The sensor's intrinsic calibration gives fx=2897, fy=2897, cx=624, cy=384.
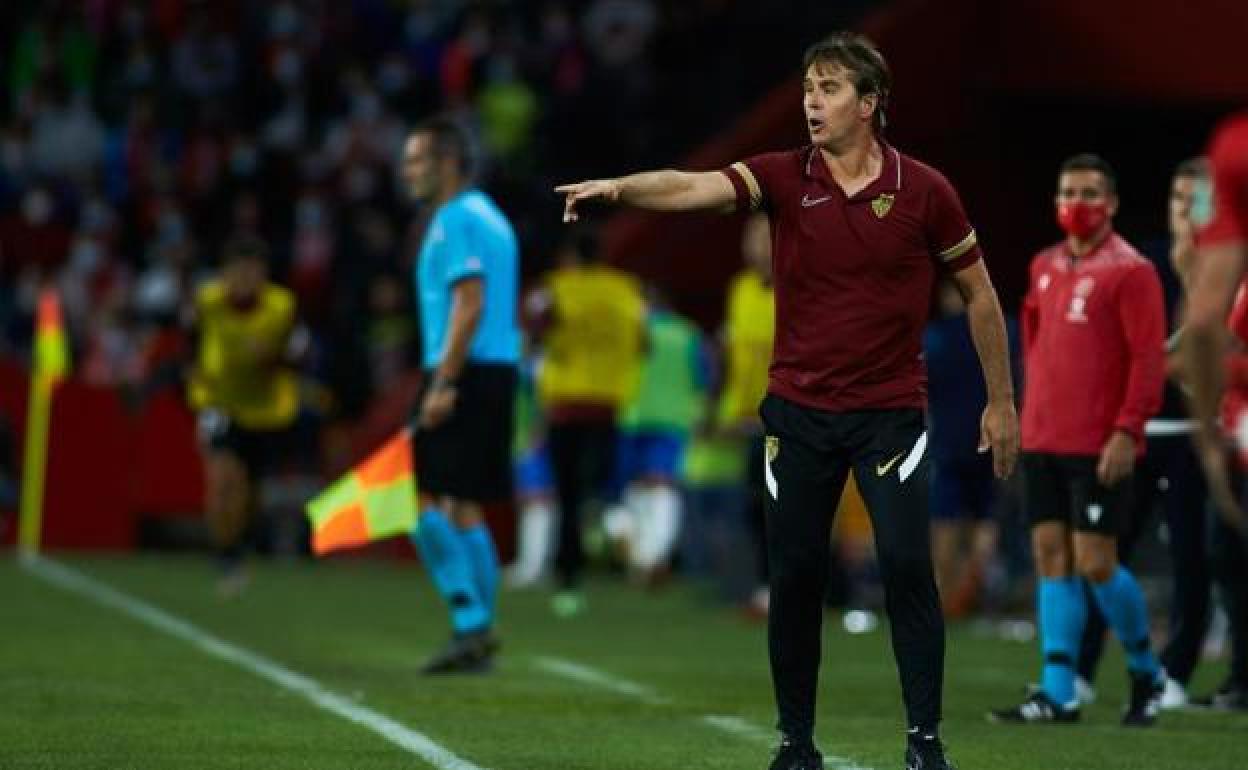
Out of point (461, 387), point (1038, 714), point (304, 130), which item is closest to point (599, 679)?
point (461, 387)

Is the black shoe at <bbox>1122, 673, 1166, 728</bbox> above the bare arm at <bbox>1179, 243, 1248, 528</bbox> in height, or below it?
below

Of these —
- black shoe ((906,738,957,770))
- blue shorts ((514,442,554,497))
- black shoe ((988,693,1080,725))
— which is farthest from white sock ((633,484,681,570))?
black shoe ((906,738,957,770))

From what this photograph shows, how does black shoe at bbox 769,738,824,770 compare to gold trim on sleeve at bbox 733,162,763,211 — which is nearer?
gold trim on sleeve at bbox 733,162,763,211

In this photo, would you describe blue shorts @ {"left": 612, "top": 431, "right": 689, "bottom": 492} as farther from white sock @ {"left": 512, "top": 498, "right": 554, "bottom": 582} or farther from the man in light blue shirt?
the man in light blue shirt

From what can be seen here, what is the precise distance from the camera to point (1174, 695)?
11594mm

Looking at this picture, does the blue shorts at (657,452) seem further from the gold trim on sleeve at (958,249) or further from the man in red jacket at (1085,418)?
the gold trim on sleeve at (958,249)

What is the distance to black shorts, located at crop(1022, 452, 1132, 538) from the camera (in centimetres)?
1030

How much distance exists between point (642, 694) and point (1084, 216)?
2.66 metres

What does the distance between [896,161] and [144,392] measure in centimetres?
1699

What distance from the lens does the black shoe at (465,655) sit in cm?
1213

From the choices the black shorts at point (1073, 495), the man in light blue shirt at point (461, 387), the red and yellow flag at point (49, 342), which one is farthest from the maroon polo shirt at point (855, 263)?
the red and yellow flag at point (49, 342)

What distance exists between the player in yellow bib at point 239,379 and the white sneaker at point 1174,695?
8626mm

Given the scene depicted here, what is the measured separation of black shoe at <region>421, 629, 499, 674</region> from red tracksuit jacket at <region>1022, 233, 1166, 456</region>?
2798 millimetres

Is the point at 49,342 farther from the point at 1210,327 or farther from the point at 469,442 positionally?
the point at 1210,327
